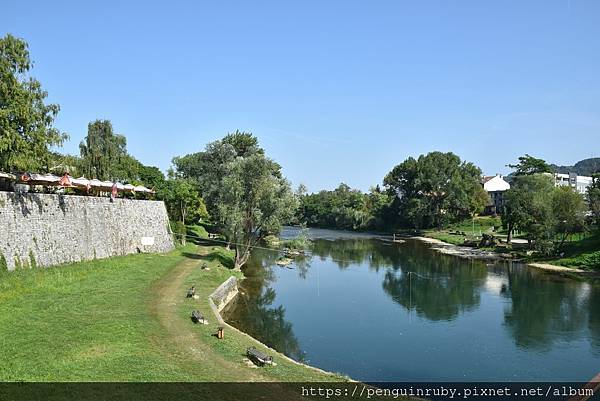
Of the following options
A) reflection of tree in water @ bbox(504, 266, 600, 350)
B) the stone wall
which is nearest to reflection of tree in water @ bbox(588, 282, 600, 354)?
reflection of tree in water @ bbox(504, 266, 600, 350)

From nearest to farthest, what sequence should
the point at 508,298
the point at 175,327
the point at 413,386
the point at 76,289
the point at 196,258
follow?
1. the point at 413,386
2. the point at 175,327
3. the point at 76,289
4. the point at 508,298
5. the point at 196,258

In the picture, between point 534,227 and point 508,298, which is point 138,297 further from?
point 534,227

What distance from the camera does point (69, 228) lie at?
2736cm

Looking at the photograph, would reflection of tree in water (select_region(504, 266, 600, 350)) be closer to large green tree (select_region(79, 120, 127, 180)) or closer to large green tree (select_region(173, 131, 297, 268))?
large green tree (select_region(173, 131, 297, 268))

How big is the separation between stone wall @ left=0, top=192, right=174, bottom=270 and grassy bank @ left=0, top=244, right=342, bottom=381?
1.08 metres

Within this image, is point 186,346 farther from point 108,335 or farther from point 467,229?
point 467,229

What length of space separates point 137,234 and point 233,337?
2060 cm

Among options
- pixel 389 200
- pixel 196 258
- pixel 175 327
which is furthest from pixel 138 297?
pixel 389 200

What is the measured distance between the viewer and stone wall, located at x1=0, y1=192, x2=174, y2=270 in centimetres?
2259

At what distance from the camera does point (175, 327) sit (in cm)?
1936

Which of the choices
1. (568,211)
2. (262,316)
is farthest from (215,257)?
(568,211)

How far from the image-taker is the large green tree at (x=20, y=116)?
21892mm

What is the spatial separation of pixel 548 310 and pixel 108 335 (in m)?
27.1

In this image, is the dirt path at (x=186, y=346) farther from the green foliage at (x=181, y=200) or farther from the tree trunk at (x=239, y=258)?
the green foliage at (x=181, y=200)
